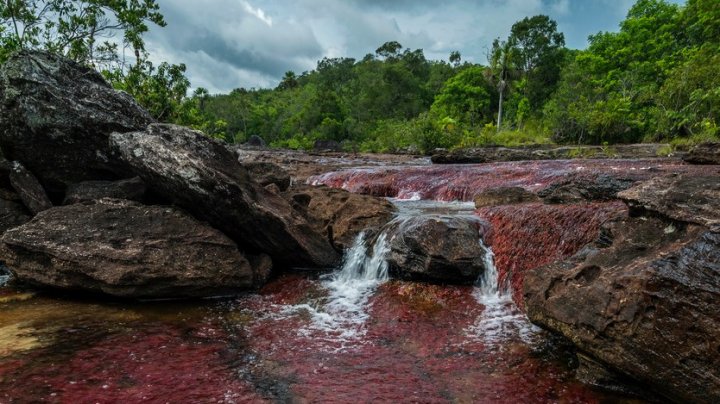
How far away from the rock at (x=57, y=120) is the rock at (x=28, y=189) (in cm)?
27

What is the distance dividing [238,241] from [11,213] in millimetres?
4912

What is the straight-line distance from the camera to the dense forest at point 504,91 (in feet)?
48.6

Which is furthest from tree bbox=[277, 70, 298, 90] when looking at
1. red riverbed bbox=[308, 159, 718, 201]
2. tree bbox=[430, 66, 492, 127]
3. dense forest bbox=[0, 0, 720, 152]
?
red riverbed bbox=[308, 159, 718, 201]

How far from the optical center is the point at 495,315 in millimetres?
6520

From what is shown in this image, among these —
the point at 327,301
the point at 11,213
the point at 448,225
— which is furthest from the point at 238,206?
the point at 11,213

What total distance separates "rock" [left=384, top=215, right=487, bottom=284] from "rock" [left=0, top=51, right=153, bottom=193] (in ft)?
21.0

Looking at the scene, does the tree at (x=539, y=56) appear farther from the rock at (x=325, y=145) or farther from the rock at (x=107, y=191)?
the rock at (x=107, y=191)

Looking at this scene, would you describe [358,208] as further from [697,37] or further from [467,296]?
[697,37]

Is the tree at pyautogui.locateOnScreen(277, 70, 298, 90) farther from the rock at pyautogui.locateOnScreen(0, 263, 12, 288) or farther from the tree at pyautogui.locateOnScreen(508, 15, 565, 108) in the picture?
the rock at pyautogui.locateOnScreen(0, 263, 12, 288)

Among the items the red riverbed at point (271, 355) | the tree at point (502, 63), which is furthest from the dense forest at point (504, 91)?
the red riverbed at point (271, 355)

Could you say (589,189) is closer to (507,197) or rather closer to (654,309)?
(507,197)

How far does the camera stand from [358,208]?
34.0ft

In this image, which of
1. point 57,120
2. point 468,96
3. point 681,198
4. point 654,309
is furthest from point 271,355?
point 468,96

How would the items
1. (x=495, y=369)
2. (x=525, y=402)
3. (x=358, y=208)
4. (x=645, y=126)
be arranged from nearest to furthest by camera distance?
(x=525, y=402) < (x=495, y=369) < (x=358, y=208) < (x=645, y=126)
